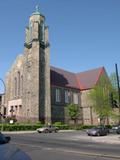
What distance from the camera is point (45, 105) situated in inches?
2660

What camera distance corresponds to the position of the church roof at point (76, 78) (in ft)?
259

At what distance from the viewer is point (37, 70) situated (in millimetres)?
67750

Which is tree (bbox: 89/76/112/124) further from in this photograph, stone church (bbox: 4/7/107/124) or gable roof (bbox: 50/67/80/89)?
gable roof (bbox: 50/67/80/89)

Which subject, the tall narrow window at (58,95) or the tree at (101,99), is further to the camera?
the tall narrow window at (58,95)

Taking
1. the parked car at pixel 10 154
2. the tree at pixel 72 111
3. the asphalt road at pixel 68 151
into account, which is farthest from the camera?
the tree at pixel 72 111

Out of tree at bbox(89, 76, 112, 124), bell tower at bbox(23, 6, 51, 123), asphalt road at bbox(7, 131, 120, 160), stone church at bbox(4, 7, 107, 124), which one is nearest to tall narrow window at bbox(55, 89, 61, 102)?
stone church at bbox(4, 7, 107, 124)

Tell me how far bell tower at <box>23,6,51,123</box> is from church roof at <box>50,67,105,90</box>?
7.19m

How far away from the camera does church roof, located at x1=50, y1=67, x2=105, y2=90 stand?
3103 inches

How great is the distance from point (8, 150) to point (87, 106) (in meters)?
77.0

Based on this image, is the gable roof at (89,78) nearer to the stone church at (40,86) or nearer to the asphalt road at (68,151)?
the stone church at (40,86)

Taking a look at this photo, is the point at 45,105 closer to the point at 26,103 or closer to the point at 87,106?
the point at 26,103

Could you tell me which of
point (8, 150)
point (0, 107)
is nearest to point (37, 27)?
point (0, 107)

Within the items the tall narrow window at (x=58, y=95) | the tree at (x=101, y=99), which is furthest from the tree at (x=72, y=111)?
the tree at (x=101, y=99)

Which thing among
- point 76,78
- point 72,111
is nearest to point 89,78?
point 76,78
